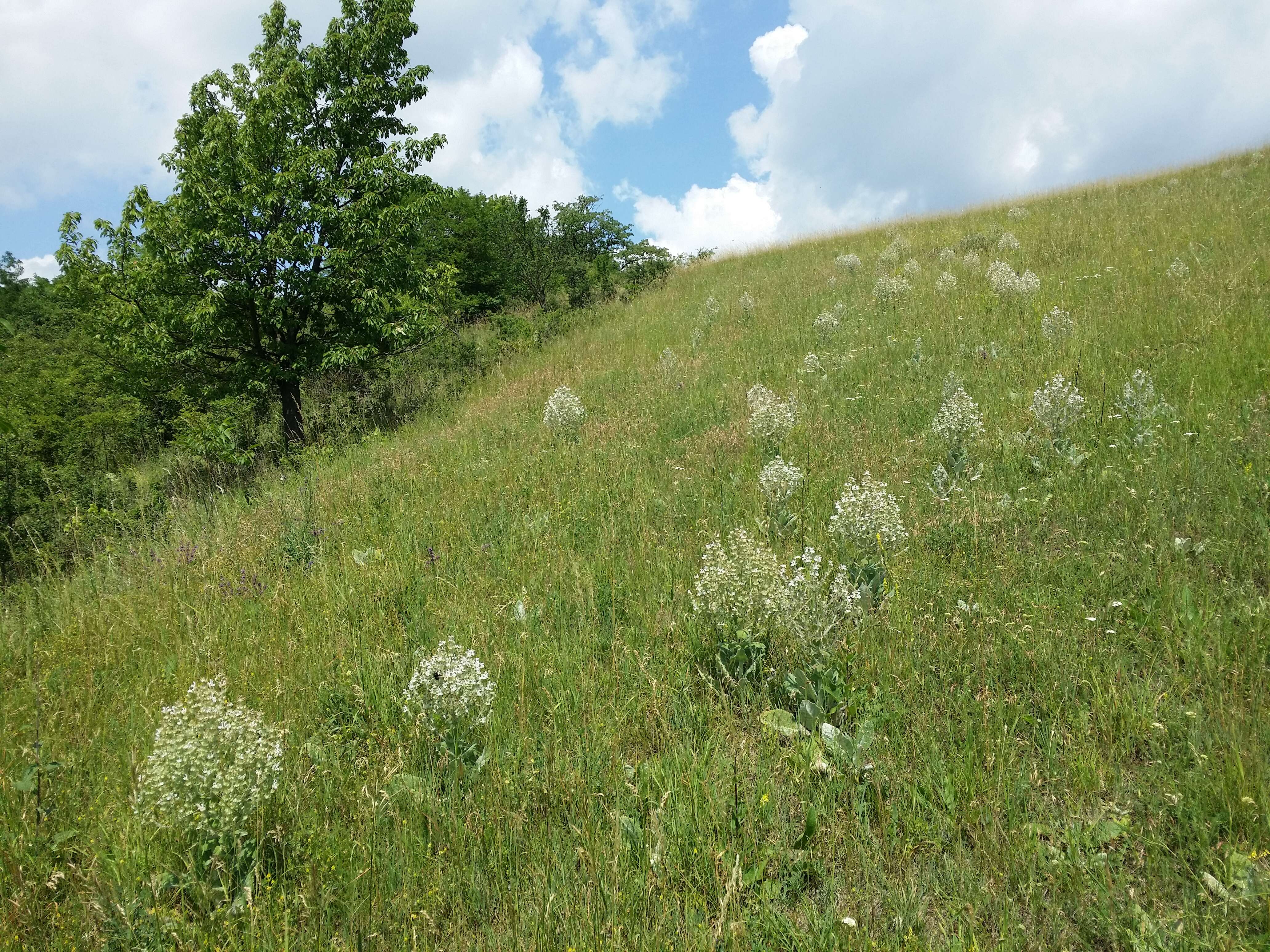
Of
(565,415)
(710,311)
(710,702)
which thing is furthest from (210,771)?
(710,311)

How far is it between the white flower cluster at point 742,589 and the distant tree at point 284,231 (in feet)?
32.9

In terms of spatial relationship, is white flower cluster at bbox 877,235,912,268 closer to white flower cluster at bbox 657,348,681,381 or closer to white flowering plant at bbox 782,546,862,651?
white flower cluster at bbox 657,348,681,381

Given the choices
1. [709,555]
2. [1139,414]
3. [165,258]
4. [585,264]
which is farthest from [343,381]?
[1139,414]

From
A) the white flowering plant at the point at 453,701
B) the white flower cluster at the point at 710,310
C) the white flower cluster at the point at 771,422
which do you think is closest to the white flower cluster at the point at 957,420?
the white flower cluster at the point at 771,422

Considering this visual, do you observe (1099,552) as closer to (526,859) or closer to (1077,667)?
(1077,667)

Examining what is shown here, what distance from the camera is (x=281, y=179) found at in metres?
10.8

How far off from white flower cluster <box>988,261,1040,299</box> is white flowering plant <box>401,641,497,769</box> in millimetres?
9443

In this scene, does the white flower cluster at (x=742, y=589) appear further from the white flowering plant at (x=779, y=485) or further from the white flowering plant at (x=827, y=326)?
the white flowering plant at (x=827, y=326)

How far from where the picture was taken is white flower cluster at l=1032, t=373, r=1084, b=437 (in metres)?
5.14

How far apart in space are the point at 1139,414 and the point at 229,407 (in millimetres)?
15889

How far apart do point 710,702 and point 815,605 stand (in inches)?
28.2

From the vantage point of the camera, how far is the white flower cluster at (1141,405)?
500 cm

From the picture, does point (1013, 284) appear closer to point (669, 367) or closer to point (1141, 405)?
point (1141, 405)

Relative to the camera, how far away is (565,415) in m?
7.95
